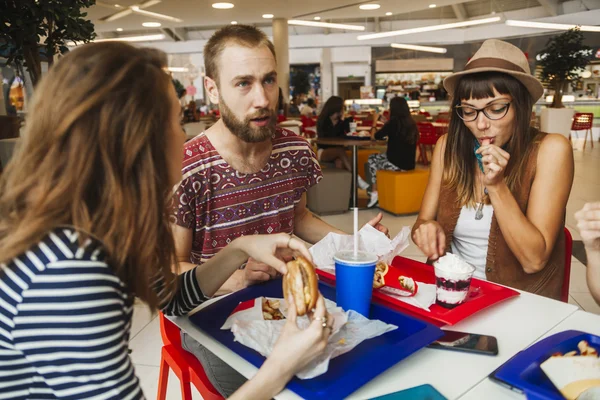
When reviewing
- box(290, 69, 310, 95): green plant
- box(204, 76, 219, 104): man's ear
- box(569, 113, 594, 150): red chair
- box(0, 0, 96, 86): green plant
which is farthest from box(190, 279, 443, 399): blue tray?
box(290, 69, 310, 95): green plant

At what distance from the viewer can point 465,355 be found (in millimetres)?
1041

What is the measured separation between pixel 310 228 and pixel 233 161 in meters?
0.48

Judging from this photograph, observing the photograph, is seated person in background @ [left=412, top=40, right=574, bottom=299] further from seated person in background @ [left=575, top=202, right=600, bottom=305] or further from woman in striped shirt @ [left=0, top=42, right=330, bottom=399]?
woman in striped shirt @ [left=0, top=42, right=330, bottom=399]

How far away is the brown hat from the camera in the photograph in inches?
69.0

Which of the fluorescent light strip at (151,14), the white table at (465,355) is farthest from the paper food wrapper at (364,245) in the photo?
the fluorescent light strip at (151,14)

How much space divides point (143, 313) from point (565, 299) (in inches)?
103

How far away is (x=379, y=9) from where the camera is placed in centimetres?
985

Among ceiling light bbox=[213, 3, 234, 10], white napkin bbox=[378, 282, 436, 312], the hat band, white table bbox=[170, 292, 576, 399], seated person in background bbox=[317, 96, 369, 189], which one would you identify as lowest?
white table bbox=[170, 292, 576, 399]

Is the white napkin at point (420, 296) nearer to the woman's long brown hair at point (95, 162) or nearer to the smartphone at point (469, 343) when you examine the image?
the smartphone at point (469, 343)

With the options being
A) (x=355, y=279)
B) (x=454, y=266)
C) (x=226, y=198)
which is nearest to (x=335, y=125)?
(x=226, y=198)

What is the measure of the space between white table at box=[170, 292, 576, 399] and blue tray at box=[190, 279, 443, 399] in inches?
0.9

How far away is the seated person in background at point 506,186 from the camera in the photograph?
1655 millimetres

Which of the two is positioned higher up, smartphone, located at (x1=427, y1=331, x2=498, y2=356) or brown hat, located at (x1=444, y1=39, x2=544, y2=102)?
brown hat, located at (x1=444, y1=39, x2=544, y2=102)

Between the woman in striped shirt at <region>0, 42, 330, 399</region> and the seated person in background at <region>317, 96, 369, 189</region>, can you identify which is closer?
the woman in striped shirt at <region>0, 42, 330, 399</region>
